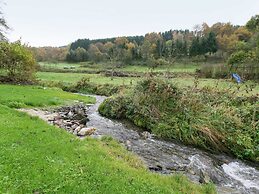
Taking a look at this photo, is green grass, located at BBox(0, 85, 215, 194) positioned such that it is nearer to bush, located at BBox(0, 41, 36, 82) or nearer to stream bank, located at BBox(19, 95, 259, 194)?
stream bank, located at BBox(19, 95, 259, 194)

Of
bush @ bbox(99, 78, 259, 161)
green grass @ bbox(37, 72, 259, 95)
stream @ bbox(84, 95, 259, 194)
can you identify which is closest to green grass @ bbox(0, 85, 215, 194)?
stream @ bbox(84, 95, 259, 194)

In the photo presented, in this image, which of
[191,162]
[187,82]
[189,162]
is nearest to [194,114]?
[189,162]

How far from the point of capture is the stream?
37.5ft

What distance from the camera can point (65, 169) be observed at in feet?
28.7

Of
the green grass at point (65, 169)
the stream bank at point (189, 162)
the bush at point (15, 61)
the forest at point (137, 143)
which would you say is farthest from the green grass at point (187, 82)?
the bush at point (15, 61)

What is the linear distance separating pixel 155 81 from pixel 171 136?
5.70 m

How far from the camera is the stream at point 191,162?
37.5ft

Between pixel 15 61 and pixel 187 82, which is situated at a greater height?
pixel 15 61

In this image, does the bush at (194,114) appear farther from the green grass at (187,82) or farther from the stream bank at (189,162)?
the green grass at (187,82)

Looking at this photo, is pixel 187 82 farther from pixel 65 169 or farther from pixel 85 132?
pixel 65 169

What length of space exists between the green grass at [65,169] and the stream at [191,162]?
1.59 m

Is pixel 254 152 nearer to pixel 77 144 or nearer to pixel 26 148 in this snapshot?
pixel 77 144

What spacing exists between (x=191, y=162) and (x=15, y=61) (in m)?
30.3

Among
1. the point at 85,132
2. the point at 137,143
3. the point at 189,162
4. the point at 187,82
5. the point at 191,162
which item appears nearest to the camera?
the point at 191,162
